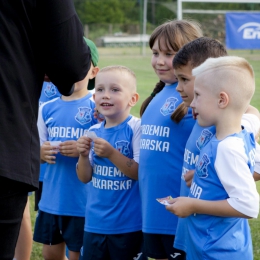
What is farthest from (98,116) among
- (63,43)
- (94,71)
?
(63,43)

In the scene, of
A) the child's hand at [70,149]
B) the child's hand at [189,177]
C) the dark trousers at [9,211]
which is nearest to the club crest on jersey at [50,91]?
the child's hand at [70,149]

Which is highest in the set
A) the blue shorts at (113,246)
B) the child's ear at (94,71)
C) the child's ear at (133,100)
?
the child's ear at (94,71)

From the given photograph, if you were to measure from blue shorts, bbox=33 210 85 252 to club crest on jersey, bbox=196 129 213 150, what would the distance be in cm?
139

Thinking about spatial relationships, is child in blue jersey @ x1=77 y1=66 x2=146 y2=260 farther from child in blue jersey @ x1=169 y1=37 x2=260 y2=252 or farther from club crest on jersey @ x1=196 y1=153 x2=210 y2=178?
club crest on jersey @ x1=196 y1=153 x2=210 y2=178

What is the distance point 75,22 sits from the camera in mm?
2406

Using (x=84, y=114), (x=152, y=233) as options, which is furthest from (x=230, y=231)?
(x=84, y=114)

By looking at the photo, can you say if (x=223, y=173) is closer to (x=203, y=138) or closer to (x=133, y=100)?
(x=203, y=138)

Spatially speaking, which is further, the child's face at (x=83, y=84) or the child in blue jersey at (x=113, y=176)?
the child's face at (x=83, y=84)

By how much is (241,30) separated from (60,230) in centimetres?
2116

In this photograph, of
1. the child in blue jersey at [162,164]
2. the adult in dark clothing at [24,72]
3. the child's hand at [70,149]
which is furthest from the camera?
the child's hand at [70,149]

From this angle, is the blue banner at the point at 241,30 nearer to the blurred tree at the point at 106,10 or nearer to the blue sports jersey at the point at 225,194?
the blue sports jersey at the point at 225,194

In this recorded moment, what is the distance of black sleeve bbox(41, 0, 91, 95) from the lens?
2332 millimetres

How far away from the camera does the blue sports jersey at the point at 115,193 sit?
3.66 m

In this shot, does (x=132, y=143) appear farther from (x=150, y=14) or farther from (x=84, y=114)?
(x=150, y=14)
